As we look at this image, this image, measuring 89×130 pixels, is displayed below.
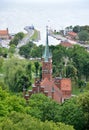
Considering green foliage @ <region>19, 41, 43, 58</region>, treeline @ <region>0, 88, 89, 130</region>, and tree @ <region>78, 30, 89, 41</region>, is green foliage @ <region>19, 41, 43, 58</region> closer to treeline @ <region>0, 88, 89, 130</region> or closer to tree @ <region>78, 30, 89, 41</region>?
tree @ <region>78, 30, 89, 41</region>

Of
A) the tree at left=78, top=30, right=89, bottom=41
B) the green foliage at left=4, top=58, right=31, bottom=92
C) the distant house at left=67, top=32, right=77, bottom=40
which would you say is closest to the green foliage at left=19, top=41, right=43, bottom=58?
the green foliage at left=4, top=58, right=31, bottom=92

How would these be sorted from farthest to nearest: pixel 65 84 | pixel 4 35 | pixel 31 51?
pixel 4 35, pixel 31 51, pixel 65 84

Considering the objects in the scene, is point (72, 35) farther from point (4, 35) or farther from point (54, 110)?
Result: point (54, 110)

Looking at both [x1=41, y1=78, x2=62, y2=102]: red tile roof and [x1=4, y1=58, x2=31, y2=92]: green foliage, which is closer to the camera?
[x1=41, y1=78, x2=62, y2=102]: red tile roof

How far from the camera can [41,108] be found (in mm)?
28172

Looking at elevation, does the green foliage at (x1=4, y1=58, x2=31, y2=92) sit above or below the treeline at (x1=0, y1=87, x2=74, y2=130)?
below

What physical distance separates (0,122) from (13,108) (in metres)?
5.61

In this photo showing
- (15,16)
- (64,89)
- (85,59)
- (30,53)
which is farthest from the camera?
(15,16)

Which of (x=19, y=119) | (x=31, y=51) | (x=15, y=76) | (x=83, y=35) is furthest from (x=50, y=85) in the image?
(x=83, y=35)

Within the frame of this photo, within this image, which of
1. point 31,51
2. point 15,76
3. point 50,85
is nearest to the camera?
point 50,85

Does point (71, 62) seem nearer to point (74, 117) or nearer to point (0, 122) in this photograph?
point (74, 117)

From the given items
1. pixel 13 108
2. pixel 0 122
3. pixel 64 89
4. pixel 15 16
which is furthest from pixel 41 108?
pixel 15 16

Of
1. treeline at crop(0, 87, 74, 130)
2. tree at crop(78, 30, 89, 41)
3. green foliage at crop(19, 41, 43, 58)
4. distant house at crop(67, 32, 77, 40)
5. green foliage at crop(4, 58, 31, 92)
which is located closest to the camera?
treeline at crop(0, 87, 74, 130)

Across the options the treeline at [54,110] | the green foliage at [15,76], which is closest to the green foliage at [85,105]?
the treeline at [54,110]
